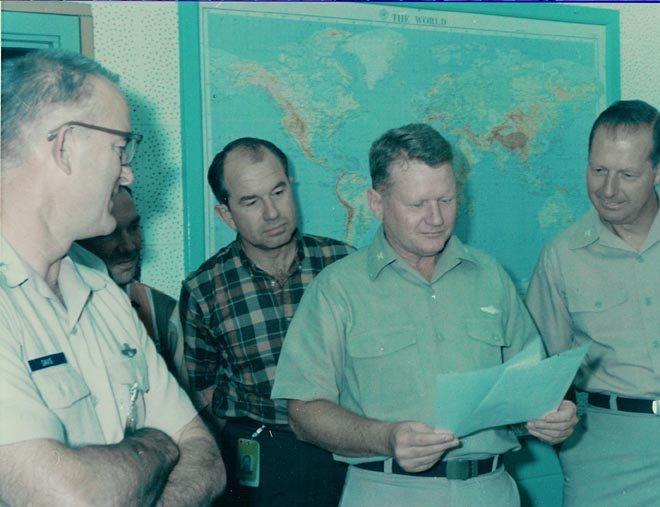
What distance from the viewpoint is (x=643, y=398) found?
2.20 meters

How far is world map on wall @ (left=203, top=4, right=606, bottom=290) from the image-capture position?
252cm

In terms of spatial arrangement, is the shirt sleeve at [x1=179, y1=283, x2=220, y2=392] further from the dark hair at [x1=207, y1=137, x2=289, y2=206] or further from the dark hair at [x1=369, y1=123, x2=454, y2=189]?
the dark hair at [x1=369, y1=123, x2=454, y2=189]

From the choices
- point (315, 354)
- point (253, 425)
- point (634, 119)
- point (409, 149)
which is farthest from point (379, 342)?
point (634, 119)

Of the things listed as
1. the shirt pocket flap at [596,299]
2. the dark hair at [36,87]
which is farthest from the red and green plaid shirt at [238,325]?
the dark hair at [36,87]

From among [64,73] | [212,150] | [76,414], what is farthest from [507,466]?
[64,73]

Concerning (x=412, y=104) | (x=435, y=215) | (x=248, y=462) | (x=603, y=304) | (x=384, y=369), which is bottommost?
(x=248, y=462)

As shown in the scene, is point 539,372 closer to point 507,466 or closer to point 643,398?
point 643,398

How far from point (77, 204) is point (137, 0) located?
50.3 inches

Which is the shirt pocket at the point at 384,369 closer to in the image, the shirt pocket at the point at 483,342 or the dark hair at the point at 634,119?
the shirt pocket at the point at 483,342

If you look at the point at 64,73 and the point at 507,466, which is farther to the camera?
the point at 507,466

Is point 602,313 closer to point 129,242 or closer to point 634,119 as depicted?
point 634,119

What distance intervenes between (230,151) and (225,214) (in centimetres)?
21

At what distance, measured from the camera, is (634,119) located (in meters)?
2.24

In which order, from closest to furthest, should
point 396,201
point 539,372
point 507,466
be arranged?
point 539,372, point 396,201, point 507,466
